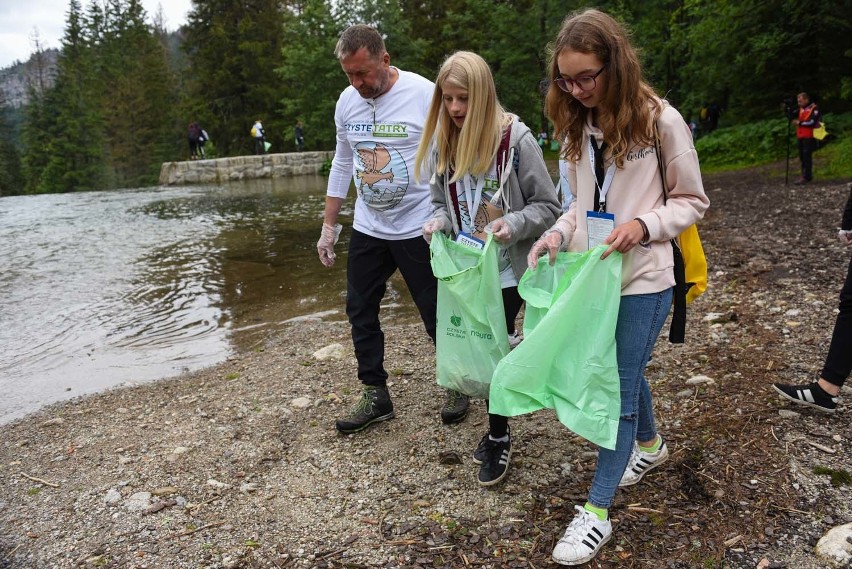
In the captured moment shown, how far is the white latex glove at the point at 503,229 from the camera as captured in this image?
8.54 ft

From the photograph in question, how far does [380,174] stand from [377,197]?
12cm

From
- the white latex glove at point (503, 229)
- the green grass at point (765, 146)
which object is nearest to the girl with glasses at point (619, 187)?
the white latex glove at point (503, 229)

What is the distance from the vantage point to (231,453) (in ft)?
11.3

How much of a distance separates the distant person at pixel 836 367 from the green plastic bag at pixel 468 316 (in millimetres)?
1651

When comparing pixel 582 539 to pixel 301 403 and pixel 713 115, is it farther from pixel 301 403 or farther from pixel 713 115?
pixel 713 115

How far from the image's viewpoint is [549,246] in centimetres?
232

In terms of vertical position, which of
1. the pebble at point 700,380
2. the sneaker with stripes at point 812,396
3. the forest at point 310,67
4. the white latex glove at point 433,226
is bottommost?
the pebble at point 700,380

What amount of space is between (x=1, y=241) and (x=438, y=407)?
41.3 ft

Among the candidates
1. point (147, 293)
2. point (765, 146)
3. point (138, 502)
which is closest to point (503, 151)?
point (138, 502)

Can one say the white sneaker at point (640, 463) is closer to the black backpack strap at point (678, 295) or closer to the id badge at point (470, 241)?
the black backpack strap at point (678, 295)

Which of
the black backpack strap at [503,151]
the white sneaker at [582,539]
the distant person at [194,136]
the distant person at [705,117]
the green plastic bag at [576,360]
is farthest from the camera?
the distant person at [194,136]

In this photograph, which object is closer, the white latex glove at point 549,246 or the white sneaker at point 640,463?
the white latex glove at point 549,246

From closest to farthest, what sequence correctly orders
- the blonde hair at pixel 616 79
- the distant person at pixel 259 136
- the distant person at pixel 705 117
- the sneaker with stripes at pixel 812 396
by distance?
the blonde hair at pixel 616 79, the sneaker with stripes at pixel 812 396, the distant person at pixel 705 117, the distant person at pixel 259 136

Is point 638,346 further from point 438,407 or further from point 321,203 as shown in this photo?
point 321,203
